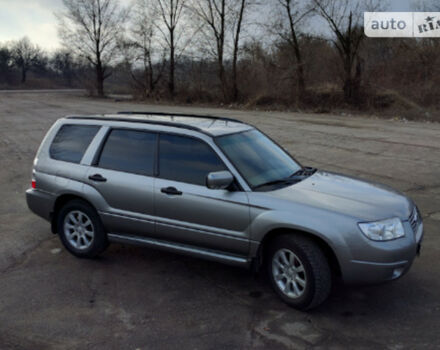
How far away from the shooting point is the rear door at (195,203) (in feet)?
14.9

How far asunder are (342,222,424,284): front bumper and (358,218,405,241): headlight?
0.07 metres

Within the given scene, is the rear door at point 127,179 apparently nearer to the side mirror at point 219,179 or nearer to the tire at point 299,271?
the side mirror at point 219,179

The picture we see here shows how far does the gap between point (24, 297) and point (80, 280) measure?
59 centimetres

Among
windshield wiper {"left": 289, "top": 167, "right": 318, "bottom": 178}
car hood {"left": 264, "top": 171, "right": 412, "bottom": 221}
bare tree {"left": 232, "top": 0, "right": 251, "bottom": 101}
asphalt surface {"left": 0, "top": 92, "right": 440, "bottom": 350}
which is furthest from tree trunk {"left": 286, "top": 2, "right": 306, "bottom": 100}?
car hood {"left": 264, "top": 171, "right": 412, "bottom": 221}

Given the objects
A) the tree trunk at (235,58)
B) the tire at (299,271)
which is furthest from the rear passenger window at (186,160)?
the tree trunk at (235,58)

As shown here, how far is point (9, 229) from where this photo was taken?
270 inches

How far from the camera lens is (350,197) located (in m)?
4.50

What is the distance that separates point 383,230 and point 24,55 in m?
108

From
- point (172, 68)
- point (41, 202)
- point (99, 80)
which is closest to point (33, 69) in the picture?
point (99, 80)

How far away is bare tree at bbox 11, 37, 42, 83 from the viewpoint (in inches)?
3819

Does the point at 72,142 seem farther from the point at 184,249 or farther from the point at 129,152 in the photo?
the point at 184,249

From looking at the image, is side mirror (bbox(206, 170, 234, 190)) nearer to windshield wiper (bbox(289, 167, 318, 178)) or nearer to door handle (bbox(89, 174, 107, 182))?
windshield wiper (bbox(289, 167, 318, 178))

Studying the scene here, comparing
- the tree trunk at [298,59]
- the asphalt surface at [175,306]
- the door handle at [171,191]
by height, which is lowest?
the asphalt surface at [175,306]

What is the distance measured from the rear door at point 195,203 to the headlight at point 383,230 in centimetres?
106
